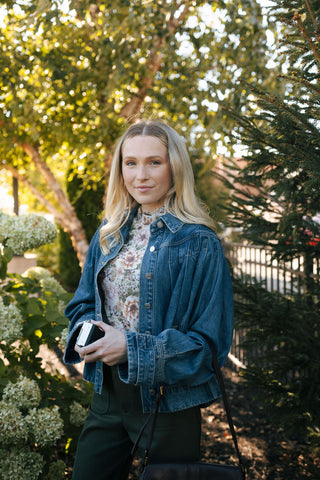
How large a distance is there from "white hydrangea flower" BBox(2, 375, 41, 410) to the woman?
0.65 m

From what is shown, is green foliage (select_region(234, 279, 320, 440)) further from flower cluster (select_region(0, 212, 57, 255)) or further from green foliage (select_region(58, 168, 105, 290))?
green foliage (select_region(58, 168, 105, 290))

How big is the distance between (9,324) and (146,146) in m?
1.25

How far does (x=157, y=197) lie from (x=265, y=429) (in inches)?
114

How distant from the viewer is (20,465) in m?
2.37

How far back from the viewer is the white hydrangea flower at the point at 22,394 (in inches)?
92.0

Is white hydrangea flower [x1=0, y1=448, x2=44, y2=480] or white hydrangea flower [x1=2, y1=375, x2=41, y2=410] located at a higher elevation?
white hydrangea flower [x1=2, y1=375, x2=41, y2=410]

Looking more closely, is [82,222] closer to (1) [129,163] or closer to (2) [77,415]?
(2) [77,415]

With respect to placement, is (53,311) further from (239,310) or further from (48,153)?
(48,153)

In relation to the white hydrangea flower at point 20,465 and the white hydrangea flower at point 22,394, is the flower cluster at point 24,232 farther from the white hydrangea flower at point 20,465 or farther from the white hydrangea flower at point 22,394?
the white hydrangea flower at point 20,465

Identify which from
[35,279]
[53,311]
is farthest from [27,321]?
[35,279]

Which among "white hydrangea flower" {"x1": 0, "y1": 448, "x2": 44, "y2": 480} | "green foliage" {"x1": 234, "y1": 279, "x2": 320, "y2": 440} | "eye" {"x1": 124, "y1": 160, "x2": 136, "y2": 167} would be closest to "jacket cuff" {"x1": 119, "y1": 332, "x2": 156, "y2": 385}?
"eye" {"x1": 124, "y1": 160, "x2": 136, "y2": 167}

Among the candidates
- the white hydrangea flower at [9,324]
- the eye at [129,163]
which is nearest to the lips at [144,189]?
the eye at [129,163]

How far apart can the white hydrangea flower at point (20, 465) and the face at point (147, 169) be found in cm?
152

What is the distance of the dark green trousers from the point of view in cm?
162
